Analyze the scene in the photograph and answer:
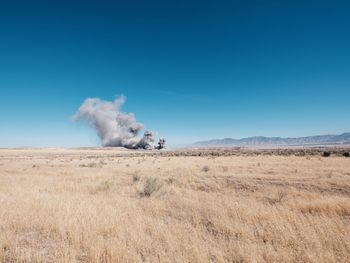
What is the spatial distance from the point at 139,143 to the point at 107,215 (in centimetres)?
14094

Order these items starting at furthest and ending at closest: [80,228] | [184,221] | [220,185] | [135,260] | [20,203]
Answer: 1. [220,185]
2. [20,203]
3. [184,221]
4. [80,228]
5. [135,260]

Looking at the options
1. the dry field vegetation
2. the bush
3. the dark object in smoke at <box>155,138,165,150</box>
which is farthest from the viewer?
the dark object in smoke at <box>155,138,165,150</box>

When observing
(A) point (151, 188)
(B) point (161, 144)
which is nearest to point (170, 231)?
(A) point (151, 188)

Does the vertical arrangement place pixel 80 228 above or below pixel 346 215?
above

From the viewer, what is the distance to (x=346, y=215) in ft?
22.8

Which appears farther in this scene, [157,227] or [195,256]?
[157,227]

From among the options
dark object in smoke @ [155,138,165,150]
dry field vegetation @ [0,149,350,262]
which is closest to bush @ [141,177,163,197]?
dry field vegetation @ [0,149,350,262]

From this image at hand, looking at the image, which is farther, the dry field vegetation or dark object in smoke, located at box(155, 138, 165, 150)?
dark object in smoke, located at box(155, 138, 165, 150)

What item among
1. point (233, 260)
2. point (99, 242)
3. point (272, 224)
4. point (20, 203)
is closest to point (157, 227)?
point (99, 242)

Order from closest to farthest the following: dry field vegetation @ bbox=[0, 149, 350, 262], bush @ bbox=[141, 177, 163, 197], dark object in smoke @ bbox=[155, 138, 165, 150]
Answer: dry field vegetation @ bbox=[0, 149, 350, 262]
bush @ bbox=[141, 177, 163, 197]
dark object in smoke @ bbox=[155, 138, 165, 150]

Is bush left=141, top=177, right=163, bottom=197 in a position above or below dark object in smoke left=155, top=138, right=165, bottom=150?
below

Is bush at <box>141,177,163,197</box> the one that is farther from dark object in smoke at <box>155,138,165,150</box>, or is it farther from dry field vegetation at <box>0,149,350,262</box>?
Answer: dark object in smoke at <box>155,138,165,150</box>

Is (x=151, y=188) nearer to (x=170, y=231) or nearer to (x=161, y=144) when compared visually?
Answer: (x=170, y=231)

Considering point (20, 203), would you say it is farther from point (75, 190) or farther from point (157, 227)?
point (157, 227)
